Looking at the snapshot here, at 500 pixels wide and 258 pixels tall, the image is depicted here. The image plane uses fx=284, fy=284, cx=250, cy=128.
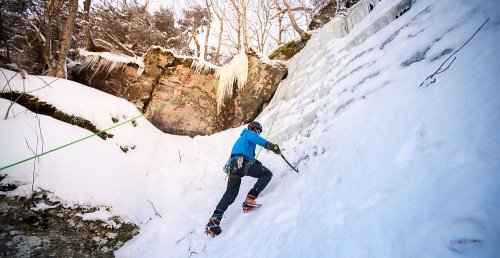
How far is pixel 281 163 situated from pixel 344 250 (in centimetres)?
263

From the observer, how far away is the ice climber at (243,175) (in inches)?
152

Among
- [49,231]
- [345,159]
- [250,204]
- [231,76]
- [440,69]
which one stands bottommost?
[250,204]

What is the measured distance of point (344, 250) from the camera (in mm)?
2201

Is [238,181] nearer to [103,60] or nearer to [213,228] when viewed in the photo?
[213,228]

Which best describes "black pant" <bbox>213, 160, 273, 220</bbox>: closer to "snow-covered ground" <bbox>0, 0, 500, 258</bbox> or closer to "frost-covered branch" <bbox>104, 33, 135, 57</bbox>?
"snow-covered ground" <bbox>0, 0, 500, 258</bbox>

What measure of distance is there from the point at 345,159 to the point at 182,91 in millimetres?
6129

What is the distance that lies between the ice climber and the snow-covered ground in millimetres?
172

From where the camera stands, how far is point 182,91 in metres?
8.37

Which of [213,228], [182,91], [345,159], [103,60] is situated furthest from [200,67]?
[345,159]

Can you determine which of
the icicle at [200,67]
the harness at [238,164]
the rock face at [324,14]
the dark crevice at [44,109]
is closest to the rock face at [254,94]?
the icicle at [200,67]

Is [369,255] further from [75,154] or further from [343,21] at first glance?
[343,21]

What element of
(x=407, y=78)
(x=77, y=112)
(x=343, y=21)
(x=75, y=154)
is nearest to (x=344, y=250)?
(x=407, y=78)

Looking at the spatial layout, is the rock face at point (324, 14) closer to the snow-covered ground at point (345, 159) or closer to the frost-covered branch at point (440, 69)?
the snow-covered ground at point (345, 159)

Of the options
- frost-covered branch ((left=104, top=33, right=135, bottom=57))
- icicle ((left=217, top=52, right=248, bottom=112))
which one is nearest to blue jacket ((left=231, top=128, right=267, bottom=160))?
icicle ((left=217, top=52, right=248, bottom=112))
